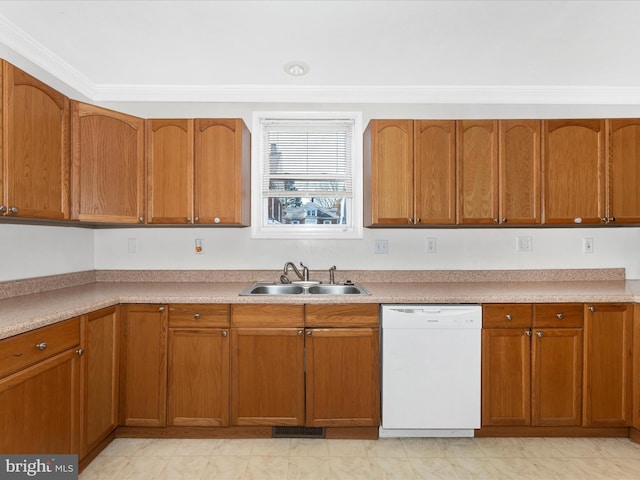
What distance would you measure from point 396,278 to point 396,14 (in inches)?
70.0

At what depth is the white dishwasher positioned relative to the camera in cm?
217

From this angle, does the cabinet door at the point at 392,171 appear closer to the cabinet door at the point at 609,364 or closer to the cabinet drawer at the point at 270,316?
the cabinet drawer at the point at 270,316

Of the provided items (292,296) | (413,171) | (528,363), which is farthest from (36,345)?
(528,363)

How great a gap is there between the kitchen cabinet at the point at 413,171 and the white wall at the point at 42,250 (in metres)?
2.20

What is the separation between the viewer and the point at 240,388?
219 cm

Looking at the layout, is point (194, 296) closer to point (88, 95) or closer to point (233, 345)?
point (233, 345)

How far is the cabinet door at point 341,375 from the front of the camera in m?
2.19

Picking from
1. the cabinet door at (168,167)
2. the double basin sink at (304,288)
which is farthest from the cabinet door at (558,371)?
the cabinet door at (168,167)

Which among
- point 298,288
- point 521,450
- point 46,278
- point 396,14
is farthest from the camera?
point 298,288

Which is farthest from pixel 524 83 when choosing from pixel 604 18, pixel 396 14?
pixel 396 14

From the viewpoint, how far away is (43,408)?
1594 mm

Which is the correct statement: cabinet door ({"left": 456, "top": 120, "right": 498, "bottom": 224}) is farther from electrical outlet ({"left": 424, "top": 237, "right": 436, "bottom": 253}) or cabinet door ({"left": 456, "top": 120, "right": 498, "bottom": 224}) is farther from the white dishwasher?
the white dishwasher

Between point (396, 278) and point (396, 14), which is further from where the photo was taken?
point (396, 278)

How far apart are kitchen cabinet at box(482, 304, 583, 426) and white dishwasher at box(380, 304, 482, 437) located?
0.11 m
